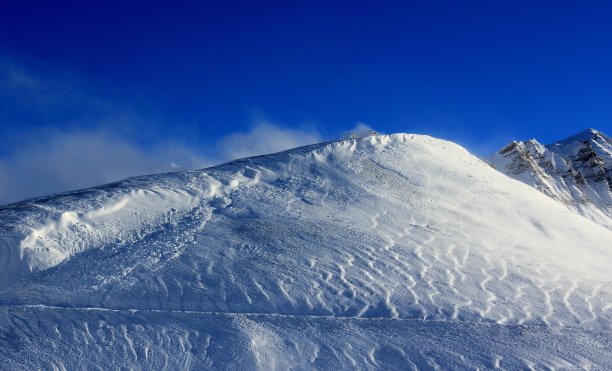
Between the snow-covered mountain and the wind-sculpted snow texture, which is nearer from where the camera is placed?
the wind-sculpted snow texture

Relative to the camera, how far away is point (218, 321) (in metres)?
12.1

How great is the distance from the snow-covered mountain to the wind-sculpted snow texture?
2962 centimetres

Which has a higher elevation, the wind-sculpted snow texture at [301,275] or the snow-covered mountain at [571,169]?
the snow-covered mountain at [571,169]

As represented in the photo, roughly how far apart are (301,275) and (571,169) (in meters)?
47.1

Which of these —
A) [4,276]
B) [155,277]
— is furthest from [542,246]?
[4,276]

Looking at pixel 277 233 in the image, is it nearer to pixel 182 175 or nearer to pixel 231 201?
Answer: pixel 231 201

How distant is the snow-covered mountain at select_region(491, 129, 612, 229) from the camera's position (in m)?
48.8

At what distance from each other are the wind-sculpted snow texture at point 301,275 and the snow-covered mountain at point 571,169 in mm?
29623

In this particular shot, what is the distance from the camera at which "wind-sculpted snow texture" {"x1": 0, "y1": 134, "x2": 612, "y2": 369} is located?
11.3 m

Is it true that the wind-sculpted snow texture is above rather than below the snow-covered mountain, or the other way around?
below

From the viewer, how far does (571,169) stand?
179 feet

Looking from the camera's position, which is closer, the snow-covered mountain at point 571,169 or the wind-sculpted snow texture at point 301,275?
the wind-sculpted snow texture at point 301,275

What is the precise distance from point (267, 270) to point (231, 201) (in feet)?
15.0

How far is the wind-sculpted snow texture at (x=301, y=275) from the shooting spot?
37.0 ft
